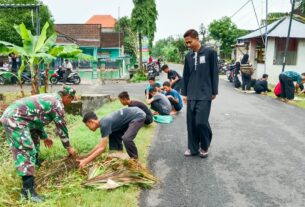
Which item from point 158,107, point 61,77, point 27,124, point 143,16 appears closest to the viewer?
point 27,124

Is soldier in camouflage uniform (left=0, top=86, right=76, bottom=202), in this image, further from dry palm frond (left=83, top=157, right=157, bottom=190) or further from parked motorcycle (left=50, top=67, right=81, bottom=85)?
parked motorcycle (left=50, top=67, right=81, bottom=85)

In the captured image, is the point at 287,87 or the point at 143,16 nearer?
the point at 287,87

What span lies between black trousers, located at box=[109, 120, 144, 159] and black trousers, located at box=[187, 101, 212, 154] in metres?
0.97

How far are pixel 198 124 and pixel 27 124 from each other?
116 inches

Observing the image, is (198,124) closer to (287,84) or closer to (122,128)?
(122,128)

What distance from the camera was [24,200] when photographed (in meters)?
4.46

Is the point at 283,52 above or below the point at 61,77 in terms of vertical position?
above

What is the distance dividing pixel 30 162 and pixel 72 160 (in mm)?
870

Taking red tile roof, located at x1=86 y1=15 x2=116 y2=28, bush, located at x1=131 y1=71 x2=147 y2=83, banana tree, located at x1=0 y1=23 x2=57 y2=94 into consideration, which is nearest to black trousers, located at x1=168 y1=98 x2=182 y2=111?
banana tree, located at x1=0 y1=23 x2=57 y2=94

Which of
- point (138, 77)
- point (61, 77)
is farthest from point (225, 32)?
point (61, 77)

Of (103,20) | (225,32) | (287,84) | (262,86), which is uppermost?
(103,20)

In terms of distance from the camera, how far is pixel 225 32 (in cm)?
4184

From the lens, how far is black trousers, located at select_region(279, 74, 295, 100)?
47.6ft

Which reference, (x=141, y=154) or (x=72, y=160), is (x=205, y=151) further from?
(x=72, y=160)
